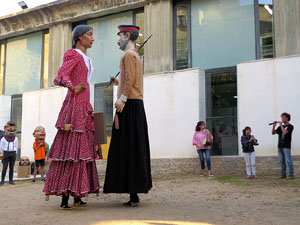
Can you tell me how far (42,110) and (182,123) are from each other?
21.6 ft

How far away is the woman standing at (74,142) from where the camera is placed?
191 inches

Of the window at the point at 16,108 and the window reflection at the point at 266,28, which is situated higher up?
the window reflection at the point at 266,28

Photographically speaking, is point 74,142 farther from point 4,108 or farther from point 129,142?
point 4,108

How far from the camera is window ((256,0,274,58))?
12.0 metres

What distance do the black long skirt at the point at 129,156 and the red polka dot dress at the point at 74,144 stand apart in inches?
10.1

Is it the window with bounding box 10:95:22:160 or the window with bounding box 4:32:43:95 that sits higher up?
the window with bounding box 4:32:43:95

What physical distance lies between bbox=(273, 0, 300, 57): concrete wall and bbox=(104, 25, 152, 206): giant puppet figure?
7.44 metres

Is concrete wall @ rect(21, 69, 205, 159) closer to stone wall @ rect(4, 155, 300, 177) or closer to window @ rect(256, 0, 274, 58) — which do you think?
stone wall @ rect(4, 155, 300, 177)

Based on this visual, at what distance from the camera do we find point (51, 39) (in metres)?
16.6

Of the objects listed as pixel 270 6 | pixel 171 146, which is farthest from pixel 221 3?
pixel 171 146

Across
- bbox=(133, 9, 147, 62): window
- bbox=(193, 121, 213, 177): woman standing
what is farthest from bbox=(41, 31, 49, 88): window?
bbox=(193, 121, 213, 177): woman standing

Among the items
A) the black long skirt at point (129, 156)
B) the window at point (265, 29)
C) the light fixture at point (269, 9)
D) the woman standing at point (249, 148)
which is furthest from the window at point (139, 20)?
the black long skirt at point (129, 156)

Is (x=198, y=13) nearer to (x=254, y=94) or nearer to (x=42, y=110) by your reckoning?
(x=254, y=94)

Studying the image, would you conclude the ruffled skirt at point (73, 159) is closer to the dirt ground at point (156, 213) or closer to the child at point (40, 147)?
the dirt ground at point (156, 213)
